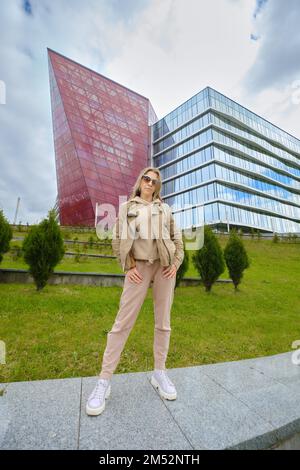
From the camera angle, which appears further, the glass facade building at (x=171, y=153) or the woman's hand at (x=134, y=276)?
the glass facade building at (x=171, y=153)

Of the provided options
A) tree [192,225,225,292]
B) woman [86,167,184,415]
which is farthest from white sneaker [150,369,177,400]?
tree [192,225,225,292]

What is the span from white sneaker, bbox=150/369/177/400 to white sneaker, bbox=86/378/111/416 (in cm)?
48

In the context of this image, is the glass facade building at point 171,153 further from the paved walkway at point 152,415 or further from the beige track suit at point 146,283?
the paved walkway at point 152,415

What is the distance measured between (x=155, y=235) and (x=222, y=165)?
3881 centimetres

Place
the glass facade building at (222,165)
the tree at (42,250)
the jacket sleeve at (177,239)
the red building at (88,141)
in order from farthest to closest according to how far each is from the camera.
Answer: the glass facade building at (222,165) < the red building at (88,141) < the tree at (42,250) < the jacket sleeve at (177,239)

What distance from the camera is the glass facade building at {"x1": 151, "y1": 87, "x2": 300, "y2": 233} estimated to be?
→ 120 feet

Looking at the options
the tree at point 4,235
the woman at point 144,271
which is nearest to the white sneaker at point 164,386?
the woman at point 144,271

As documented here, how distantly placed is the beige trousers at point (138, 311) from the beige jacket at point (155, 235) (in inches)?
4.8

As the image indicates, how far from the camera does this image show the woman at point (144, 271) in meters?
1.93

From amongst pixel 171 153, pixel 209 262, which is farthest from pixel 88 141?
pixel 209 262

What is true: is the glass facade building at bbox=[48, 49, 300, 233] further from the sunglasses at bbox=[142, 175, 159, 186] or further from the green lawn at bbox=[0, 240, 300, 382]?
→ the sunglasses at bbox=[142, 175, 159, 186]

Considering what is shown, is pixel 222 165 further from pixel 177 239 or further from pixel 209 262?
pixel 177 239

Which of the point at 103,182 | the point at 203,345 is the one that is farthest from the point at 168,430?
the point at 103,182

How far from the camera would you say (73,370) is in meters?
2.61
